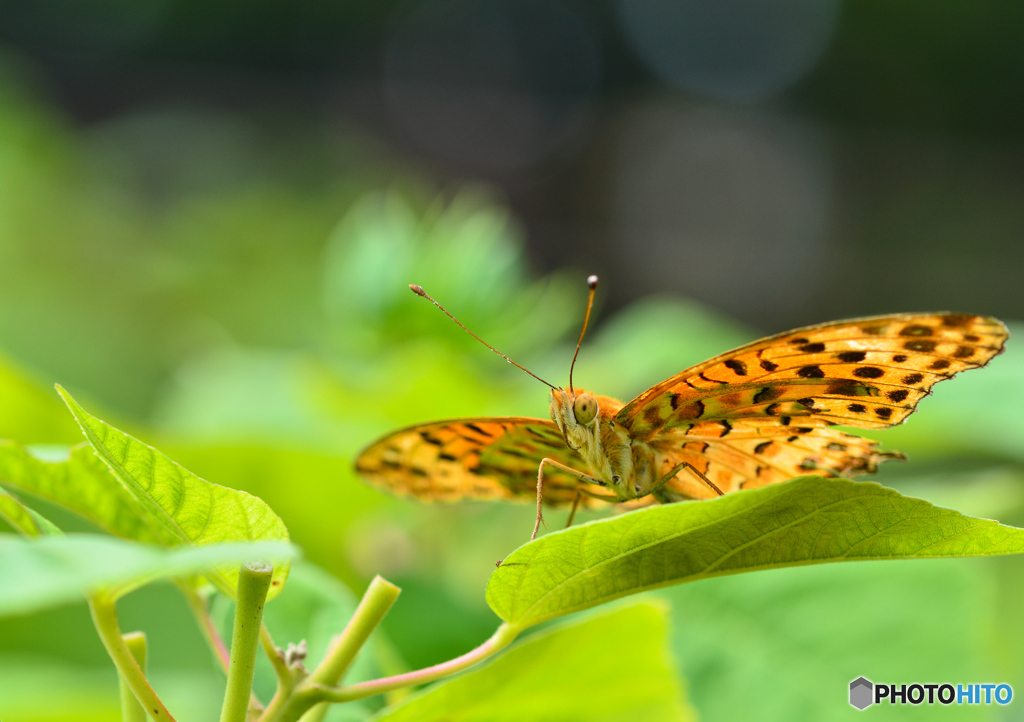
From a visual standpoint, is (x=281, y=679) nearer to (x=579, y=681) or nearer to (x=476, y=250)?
(x=579, y=681)

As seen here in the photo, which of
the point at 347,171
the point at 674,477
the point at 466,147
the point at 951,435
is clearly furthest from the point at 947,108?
the point at 674,477

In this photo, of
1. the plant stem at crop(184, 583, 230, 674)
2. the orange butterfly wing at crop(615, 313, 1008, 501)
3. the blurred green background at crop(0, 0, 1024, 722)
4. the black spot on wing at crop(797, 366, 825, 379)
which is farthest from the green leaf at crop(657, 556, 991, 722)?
the plant stem at crop(184, 583, 230, 674)

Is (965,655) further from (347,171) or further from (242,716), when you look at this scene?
(347,171)

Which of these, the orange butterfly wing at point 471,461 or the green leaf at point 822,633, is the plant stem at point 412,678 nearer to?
the orange butterfly wing at point 471,461

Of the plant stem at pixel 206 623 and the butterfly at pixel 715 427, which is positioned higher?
the butterfly at pixel 715 427

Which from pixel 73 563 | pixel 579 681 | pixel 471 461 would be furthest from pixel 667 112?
pixel 73 563

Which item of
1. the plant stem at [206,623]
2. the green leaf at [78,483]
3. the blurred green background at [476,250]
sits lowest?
the plant stem at [206,623]

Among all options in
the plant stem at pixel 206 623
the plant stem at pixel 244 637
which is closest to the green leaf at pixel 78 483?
the plant stem at pixel 206 623

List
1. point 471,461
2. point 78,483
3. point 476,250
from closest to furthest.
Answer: point 78,483
point 471,461
point 476,250
